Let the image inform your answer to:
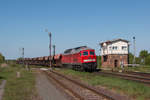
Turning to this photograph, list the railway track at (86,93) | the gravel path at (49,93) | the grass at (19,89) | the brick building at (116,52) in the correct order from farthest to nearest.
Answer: the brick building at (116,52)
the grass at (19,89)
the gravel path at (49,93)
the railway track at (86,93)

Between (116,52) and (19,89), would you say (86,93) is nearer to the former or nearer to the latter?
(19,89)

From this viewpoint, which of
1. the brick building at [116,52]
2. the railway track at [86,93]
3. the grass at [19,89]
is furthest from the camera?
the brick building at [116,52]

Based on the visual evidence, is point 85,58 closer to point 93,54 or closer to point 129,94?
point 93,54

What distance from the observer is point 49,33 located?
45.7 meters

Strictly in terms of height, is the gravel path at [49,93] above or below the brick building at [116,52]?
below

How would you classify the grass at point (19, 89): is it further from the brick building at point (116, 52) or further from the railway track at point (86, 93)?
the brick building at point (116, 52)

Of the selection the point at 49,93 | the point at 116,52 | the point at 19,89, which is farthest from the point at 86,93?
the point at 116,52

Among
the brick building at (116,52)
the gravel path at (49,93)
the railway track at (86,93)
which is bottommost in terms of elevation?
the gravel path at (49,93)

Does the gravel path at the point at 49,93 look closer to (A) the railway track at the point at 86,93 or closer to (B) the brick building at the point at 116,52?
(A) the railway track at the point at 86,93

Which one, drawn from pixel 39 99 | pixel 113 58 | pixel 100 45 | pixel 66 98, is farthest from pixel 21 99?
pixel 100 45

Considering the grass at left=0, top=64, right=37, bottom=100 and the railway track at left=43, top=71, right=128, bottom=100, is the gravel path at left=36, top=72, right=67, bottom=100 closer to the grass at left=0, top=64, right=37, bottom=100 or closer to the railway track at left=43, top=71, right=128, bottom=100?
the grass at left=0, top=64, right=37, bottom=100

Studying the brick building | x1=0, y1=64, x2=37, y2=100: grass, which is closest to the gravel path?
x1=0, y1=64, x2=37, y2=100: grass

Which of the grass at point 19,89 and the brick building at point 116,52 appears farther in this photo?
the brick building at point 116,52

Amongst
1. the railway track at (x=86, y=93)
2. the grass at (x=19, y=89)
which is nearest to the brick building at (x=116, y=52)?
the grass at (x=19, y=89)
